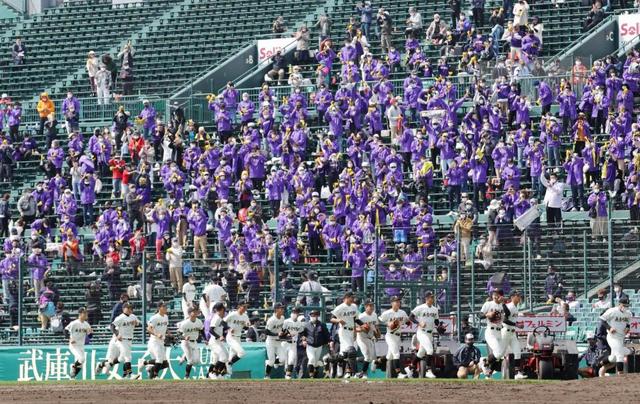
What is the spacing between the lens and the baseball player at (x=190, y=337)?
1396 inches

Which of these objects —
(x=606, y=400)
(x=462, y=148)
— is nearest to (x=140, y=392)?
(x=606, y=400)

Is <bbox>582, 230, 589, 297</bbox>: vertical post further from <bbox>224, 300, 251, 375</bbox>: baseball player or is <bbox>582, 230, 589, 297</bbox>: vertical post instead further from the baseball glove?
<bbox>224, 300, 251, 375</bbox>: baseball player

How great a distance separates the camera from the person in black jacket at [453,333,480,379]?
3422cm

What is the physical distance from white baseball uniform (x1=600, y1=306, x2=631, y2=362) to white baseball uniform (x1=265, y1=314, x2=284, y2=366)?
254 inches

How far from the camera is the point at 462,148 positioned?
1736 inches

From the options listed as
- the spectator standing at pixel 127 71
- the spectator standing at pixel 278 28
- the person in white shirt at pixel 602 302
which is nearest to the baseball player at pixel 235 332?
the person in white shirt at pixel 602 302

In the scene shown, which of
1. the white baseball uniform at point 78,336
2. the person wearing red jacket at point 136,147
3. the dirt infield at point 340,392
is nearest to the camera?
the dirt infield at point 340,392

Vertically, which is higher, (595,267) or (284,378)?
(595,267)

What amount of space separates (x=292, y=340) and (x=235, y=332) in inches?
46.2

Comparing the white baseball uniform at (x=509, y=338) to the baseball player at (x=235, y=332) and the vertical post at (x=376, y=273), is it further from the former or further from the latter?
the baseball player at (x=235, y=332)

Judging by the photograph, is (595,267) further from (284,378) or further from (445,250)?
(284,378)

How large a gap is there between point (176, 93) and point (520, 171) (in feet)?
43.5

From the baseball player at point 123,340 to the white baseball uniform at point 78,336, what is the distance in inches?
26.5

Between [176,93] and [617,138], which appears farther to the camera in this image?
[176,93]
